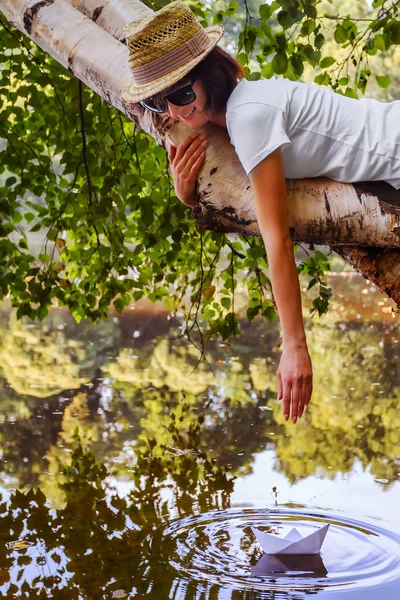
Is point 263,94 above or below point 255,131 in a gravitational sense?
above

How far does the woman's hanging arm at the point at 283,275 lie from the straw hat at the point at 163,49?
0.39 metres

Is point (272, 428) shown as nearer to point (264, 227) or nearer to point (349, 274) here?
point (264, 227)

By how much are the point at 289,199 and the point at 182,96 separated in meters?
0.43

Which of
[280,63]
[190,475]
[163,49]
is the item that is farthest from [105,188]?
[163,49]

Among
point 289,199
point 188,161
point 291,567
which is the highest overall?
point 188,161

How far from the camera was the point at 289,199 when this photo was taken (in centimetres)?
223

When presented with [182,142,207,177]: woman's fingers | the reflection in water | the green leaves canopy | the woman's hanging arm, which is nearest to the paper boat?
the reflection in water

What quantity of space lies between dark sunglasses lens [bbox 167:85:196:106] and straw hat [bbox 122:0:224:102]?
0.13ft

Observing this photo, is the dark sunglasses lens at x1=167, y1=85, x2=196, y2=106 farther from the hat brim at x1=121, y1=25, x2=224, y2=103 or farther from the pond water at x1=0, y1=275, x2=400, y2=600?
the pond water at x1=0, y1=275, x2=400, y2=600

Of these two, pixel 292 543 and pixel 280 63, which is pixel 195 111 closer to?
pixel 280 63

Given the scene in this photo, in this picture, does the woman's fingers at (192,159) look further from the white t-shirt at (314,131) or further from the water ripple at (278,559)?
the water ripple at (278,559)

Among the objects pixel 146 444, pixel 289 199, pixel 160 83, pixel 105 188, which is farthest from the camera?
pixel 146 444

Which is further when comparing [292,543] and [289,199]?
[292,543]

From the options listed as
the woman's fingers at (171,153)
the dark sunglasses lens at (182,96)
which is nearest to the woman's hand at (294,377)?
the woman's fingers at (171,153)
